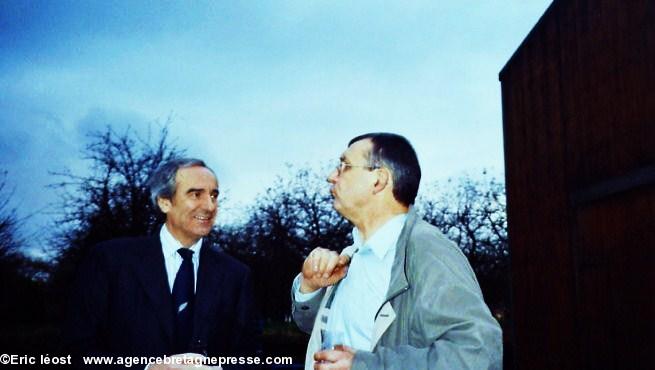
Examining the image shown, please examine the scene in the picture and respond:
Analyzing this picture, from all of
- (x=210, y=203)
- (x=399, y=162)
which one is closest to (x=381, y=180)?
(x=399, y=162)

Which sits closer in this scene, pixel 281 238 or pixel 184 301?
pixel 184 301

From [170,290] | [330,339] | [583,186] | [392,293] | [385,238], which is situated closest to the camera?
[392,293]

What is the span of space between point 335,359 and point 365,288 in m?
0.43

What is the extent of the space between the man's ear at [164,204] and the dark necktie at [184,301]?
10.8 inches

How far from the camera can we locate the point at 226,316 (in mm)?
3252

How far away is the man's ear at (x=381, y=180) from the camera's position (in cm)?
266

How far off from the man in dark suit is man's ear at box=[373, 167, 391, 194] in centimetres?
113

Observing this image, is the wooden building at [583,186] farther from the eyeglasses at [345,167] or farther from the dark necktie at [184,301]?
the dark necktie at [184,301]

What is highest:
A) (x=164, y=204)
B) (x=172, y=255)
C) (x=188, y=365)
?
(x=164, y=204)

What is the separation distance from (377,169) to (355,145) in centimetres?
18

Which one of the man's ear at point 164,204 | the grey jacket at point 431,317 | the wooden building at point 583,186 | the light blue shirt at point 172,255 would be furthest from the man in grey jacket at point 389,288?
the wooden building at point 583,186

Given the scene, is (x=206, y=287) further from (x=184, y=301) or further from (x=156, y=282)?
(x=156, y=282)

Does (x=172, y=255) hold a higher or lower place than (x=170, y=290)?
higher

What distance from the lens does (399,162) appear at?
8.78ft
